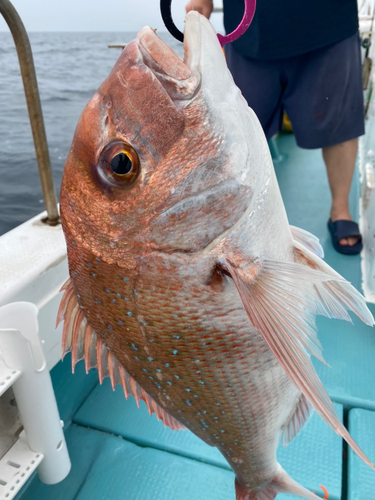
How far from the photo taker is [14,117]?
3434 millimetres

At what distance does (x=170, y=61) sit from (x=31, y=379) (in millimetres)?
959

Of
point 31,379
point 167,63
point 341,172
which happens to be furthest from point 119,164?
point 341,172

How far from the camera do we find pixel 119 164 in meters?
0.66

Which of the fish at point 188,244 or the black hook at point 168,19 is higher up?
the black hook at point 168,19

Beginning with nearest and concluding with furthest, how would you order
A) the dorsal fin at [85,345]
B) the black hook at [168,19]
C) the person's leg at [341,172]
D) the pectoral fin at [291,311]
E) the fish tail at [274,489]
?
1. the pectoral fin at [291,311]
2. the black hook at [168,19]
3. the dorsal fin at [85,345]
4. the fish tail at [274,489]
5. the person's leg at [341,172]

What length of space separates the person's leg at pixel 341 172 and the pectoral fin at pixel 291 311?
194 centimetres

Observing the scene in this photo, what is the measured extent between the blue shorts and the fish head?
1.61m

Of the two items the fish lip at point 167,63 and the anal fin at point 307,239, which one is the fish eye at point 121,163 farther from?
the anal fin at point 307,239

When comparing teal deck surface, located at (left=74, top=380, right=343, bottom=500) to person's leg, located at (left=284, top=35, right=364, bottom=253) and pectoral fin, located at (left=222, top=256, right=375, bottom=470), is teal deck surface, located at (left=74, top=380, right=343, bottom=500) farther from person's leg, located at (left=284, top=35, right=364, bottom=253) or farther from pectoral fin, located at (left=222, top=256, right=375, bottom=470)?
person's leg, located at (left=284, top=35, right=364, bottom=253)

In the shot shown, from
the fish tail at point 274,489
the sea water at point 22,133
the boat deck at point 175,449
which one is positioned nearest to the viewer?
the fish tail at point 274,489

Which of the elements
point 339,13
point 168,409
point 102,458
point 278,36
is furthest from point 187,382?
point 339,13

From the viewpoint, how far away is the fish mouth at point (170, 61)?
624mm

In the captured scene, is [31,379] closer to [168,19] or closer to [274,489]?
[274,489]

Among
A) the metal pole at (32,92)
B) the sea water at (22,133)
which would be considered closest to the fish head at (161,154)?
the sea water at (22,133)
